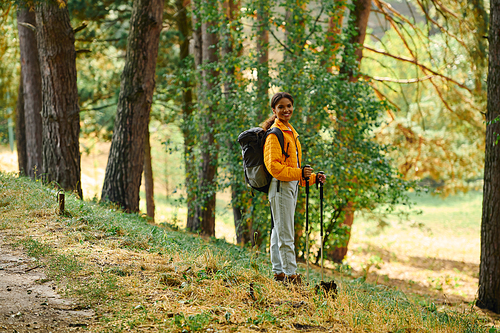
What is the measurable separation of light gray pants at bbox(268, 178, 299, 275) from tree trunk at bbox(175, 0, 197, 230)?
17.9 ft

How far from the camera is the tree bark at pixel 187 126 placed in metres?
9.88

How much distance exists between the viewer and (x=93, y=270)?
420 cm

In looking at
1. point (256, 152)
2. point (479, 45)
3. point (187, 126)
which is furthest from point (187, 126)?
point (479, 45)

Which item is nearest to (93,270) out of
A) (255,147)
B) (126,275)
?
(126,275)

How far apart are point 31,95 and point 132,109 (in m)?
4.15

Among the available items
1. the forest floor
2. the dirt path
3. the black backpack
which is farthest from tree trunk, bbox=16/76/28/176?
the black backpack

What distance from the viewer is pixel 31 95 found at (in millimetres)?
10539

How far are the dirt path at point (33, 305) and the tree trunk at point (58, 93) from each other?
395 centimetres

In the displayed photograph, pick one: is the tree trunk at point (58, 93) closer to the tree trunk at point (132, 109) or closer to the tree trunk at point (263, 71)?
the tree trunk at point (132, 109)

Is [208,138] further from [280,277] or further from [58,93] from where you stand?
[280,277]

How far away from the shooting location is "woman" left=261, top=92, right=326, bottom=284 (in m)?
4.21

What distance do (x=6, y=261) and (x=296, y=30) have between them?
6.20 metres

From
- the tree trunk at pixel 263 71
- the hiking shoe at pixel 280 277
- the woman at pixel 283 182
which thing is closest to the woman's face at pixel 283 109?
the woman at pixel 283 182

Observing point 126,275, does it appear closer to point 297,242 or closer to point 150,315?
point 150,315
